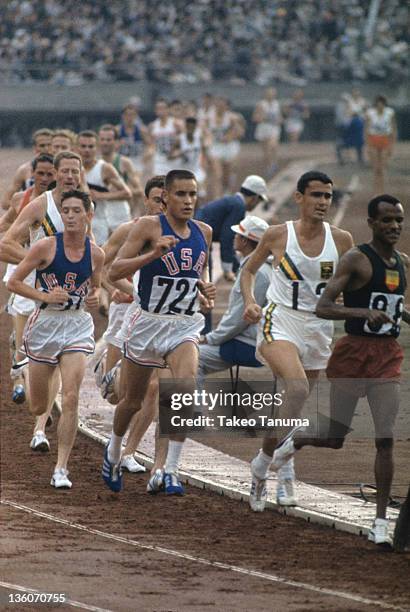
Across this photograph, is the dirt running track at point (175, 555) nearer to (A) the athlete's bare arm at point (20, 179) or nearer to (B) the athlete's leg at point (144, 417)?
(B) the athlete's leg at point (144, 417)

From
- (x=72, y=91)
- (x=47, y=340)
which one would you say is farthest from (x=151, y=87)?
(x=47, y=340)

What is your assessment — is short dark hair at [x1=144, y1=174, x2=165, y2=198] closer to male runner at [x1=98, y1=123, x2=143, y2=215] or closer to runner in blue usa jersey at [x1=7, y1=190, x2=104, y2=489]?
runner in blue usa jersey at [x1=7, y1=190, x2=104, y2=489]

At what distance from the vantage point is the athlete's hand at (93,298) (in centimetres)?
1062

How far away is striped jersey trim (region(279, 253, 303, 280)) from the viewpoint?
381 inches

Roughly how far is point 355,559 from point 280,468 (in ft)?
4.70

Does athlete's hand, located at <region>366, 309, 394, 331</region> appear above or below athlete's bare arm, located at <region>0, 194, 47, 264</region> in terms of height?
below

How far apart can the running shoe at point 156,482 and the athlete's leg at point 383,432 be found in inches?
76.7

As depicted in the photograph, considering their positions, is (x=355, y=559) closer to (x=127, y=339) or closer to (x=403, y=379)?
(x=127, y=339)

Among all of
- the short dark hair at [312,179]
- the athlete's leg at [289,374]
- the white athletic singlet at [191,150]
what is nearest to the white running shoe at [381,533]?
the athlete's leg at [289,374]

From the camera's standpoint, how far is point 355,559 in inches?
334

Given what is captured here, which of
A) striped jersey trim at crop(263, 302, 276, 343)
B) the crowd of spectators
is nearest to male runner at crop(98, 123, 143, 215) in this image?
striped jersey trim at crop(263, 302, 276, 343)

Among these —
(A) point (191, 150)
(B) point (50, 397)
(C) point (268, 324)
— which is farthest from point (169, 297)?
(A) point (191, 150)

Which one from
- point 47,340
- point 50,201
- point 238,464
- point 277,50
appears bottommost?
point 238,464

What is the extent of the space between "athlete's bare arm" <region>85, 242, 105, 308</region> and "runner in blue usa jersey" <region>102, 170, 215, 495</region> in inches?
21.9
